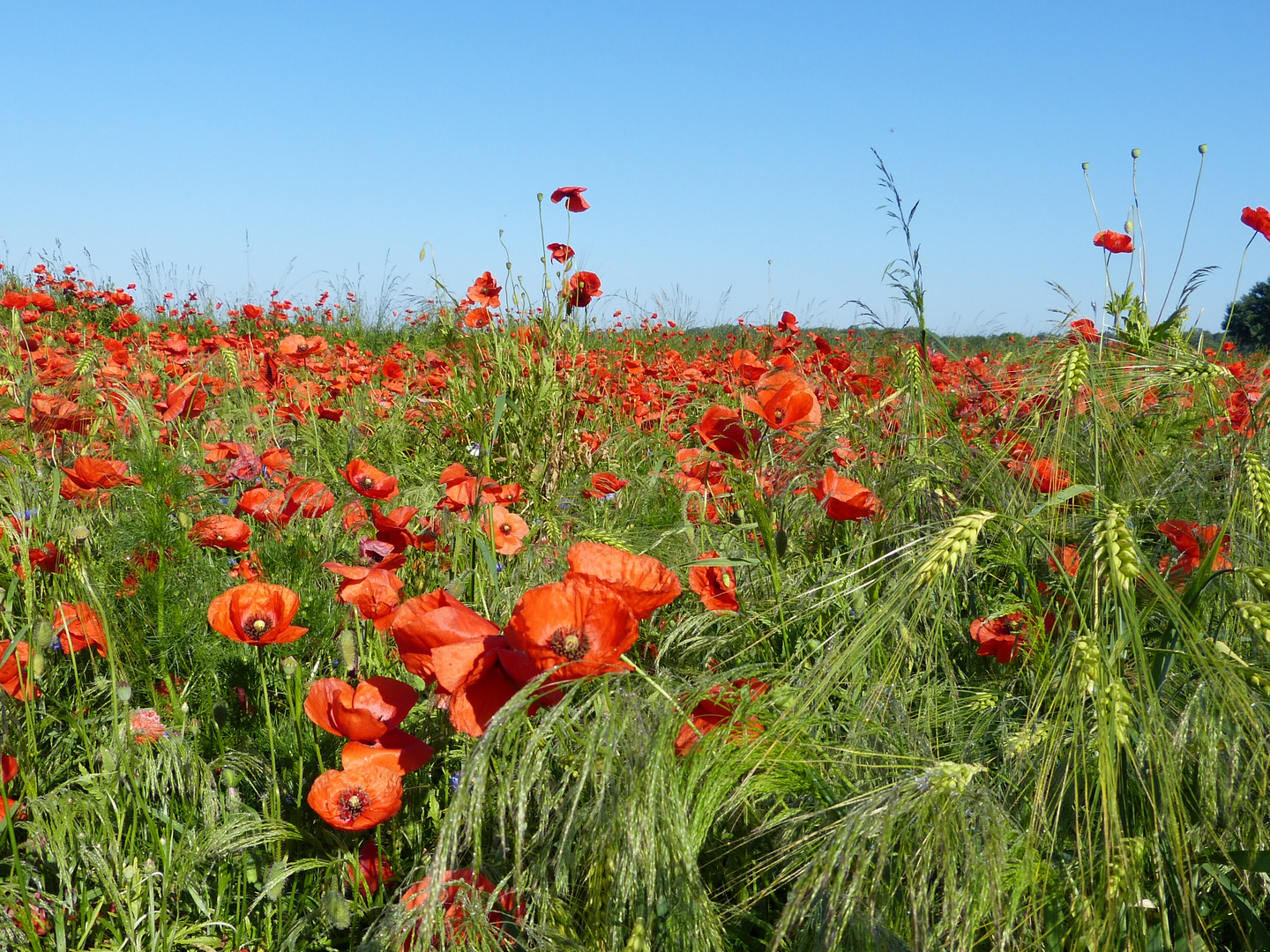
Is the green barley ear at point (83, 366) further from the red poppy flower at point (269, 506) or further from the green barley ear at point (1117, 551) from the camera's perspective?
the green barley ear at point (1117, 551)

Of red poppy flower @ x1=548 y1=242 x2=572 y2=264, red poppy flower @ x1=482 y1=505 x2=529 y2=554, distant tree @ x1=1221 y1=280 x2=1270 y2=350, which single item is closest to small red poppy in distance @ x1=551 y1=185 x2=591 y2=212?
red poppy flower @ x1=548 y1=242 x2=572 y2=264

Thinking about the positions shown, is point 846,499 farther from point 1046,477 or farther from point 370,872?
point 370,872

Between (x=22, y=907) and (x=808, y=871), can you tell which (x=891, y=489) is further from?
(x=22, y=907)

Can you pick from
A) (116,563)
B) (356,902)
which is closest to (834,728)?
(356,902)

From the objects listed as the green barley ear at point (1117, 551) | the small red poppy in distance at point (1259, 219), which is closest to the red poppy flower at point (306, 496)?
the green barley ear at point (1117, 551)

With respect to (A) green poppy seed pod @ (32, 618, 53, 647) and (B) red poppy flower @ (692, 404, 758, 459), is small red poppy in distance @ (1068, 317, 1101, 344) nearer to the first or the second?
(B) red poppy flower @ (692, 404, 758, 459)

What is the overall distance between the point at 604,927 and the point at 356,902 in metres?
0.50

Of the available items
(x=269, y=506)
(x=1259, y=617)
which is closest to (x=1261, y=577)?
(x=1259, y=617)

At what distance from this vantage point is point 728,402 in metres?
4.31

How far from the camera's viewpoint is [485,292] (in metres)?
3.12

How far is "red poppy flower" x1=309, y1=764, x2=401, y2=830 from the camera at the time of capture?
3.82ft

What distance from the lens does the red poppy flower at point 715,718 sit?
1038 millimetres

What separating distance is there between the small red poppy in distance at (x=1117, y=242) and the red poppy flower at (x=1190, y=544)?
163 cm

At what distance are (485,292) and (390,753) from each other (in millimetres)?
2181
